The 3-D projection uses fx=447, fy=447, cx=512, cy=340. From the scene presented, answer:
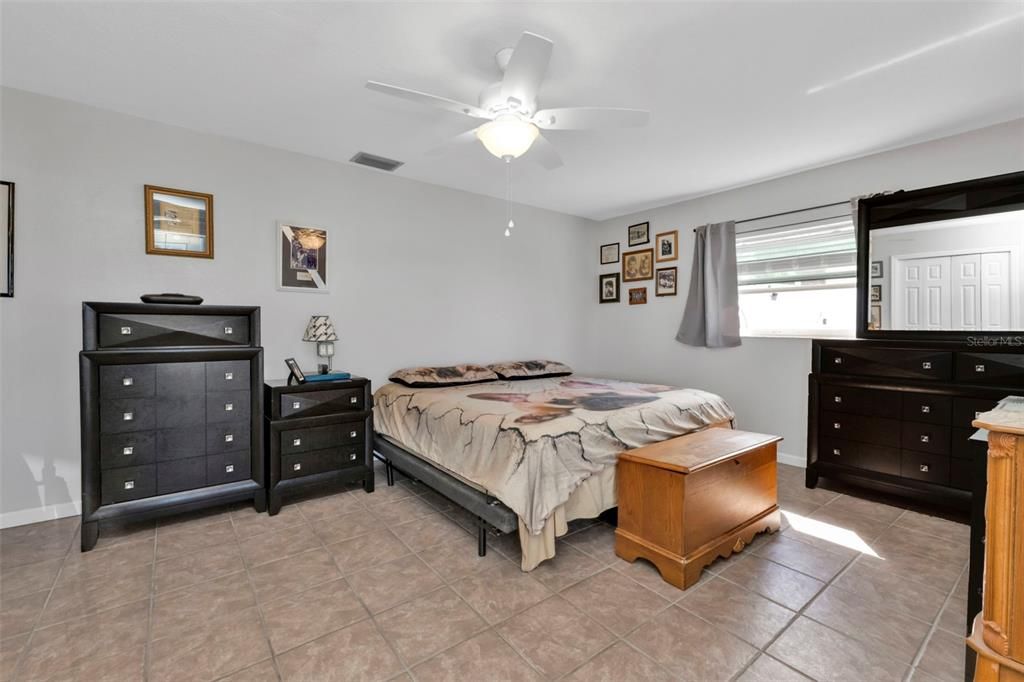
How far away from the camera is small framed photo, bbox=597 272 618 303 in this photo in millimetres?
5293

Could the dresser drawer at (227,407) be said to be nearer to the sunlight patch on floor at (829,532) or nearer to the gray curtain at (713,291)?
the sunlight patch on floor at (829,532)

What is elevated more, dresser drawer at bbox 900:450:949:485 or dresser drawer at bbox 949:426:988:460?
dresser drawer at bbox 949:426:988:460

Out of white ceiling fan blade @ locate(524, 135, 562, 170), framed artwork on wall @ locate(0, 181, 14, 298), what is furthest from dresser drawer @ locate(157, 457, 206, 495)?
white ceiling fan blade @ locate(524, 135, 562, 170)

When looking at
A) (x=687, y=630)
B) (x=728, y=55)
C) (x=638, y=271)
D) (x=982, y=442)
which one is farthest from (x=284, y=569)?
(x=638, y=271)

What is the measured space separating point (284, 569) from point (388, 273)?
2468 mm

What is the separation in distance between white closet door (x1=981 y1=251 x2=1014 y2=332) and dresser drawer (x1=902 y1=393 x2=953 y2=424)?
578mm

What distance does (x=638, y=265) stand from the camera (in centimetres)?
505

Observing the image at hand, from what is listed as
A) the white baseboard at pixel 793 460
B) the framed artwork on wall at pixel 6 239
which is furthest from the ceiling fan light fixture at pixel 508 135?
the white baseboard at pixel 793 460

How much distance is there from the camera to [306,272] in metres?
3.51

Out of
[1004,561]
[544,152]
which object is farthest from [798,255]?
[1004,561]

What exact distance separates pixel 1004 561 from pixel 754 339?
316 centimetres

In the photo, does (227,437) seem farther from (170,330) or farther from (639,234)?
(639,234)

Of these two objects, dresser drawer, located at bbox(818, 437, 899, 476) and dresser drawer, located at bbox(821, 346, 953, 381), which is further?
dresser drawer, located at bbox(818, 437, 899, 476)

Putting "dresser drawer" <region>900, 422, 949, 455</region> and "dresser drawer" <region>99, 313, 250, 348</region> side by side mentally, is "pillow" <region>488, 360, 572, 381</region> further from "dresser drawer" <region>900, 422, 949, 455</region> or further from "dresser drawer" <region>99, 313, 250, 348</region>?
"dresser drawer" <region>900, 422, 949, 455</region>
